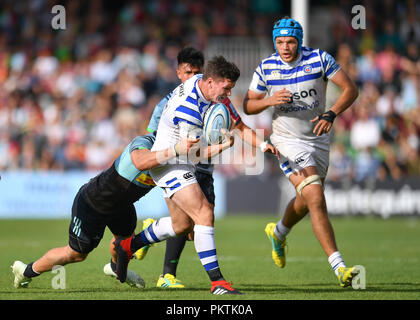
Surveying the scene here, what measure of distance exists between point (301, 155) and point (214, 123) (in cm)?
162

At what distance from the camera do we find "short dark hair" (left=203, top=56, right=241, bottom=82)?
697 cm

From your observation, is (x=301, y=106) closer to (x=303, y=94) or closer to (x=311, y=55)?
(x=303, y=94)

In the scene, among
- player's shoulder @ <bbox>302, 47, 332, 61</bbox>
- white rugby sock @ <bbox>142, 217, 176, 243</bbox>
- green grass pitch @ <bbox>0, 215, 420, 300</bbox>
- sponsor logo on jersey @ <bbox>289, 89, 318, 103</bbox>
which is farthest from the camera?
sponsor logo on jersey @ <bbox>289, 89, 318, 103</bbox>

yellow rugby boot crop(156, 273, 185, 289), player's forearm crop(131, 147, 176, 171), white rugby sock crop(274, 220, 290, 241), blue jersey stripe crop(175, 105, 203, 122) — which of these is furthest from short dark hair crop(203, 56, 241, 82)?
white rugby sock crop(274, 220, 290, 241)

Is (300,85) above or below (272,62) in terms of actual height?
below

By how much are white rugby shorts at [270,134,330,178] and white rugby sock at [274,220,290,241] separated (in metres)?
0.82

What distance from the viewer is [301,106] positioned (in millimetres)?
8492

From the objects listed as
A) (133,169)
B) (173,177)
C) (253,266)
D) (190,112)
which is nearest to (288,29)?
(190,112)

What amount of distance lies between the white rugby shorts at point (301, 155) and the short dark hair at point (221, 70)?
68.2 inches

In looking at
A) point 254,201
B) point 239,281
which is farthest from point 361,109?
point 239,281

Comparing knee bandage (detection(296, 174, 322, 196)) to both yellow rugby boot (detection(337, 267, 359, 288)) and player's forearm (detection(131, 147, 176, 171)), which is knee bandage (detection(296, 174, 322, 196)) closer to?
yellow rugby boot (detection(337, 267, 359, 288))

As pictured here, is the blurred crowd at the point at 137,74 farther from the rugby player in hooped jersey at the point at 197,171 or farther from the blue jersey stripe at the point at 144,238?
the blue jersey stripe at the point at 144,238

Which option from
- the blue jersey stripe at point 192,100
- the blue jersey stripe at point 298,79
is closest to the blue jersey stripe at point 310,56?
the blue jersey stripe at point 298,79
